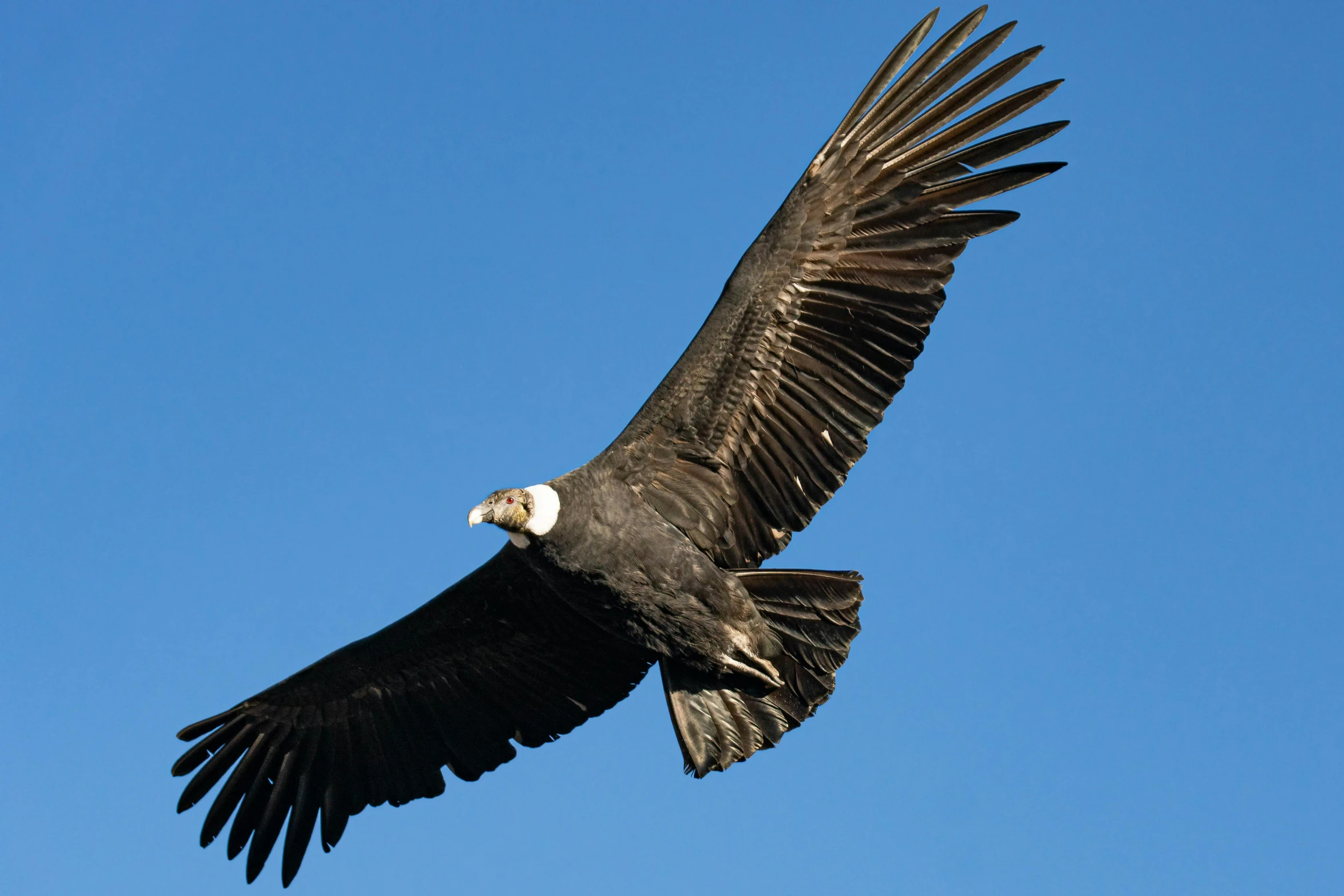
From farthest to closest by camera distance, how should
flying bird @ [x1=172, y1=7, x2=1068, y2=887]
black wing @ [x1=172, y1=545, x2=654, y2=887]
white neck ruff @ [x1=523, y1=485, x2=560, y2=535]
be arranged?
black wing @ [x1=172, y1=545, x2=654, y2=887] → flying bird @ [x1=172, y1=7, x2=1068, y2=887] → white neck ruff @ [x1=523, y1=485, x2=560, y2=535]

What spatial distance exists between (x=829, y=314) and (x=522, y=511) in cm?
227

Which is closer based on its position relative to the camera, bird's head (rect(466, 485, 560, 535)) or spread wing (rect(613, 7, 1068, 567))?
bird's head (rect(466, 485, 560, 535))

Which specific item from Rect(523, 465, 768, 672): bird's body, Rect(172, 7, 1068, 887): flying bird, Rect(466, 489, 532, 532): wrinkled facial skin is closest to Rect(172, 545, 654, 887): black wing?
Rect(172, 7, 1068, 887): flying bird

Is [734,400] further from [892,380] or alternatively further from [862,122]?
[862,122]

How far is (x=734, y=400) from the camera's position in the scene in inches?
346

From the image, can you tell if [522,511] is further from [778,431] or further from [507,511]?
[778,431]

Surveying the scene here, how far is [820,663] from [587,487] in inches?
71.7

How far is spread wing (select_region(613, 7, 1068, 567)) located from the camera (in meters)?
8.70

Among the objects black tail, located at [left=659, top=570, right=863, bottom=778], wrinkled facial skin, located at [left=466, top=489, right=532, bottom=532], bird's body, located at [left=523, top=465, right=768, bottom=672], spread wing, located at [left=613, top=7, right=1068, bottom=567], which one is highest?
spread wing, located at [left=613, top=7, right=1068, bottom=567]

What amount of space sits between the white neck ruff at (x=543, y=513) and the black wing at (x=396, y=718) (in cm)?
135

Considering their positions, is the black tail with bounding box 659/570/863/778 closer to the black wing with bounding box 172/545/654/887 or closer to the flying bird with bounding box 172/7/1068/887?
the flying bird with bounding box 172/7/1068/887

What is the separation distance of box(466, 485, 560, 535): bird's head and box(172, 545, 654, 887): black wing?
1.26m

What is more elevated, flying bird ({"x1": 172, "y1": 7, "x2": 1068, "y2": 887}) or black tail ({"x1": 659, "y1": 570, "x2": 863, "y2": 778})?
flying bird ({"x1": 172, "y1": 7, "x2": 1068, "y2": 887})

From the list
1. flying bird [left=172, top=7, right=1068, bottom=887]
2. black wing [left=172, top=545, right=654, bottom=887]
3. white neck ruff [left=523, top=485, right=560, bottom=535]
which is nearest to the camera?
white neck ruff [left=523, top=485, right=560, bottom=535]
